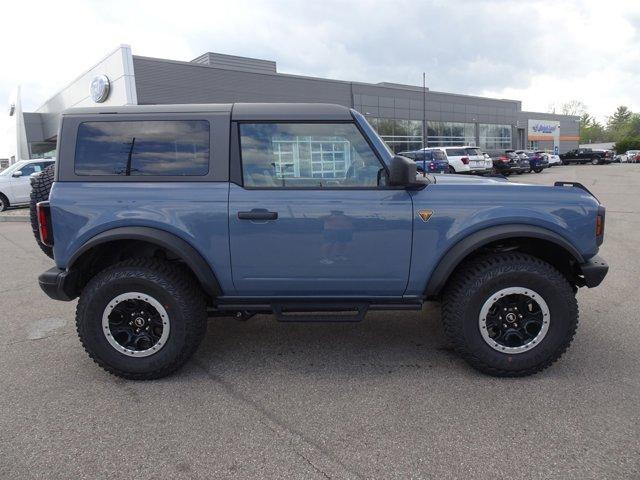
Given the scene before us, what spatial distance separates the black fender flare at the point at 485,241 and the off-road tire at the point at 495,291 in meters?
0.18

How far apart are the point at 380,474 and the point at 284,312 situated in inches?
55.6

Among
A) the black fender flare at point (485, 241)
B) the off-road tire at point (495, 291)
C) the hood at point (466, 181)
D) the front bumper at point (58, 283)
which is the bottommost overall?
the off-road tire at point (495, 291)

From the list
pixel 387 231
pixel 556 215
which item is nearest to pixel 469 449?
pixel 387 231

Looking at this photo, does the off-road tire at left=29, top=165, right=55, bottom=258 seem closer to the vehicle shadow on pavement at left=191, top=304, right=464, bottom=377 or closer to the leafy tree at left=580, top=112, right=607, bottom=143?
the vehicle shadow on pavement at left=191, top=304, right=464, bottom=377

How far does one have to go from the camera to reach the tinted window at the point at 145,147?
3.29m

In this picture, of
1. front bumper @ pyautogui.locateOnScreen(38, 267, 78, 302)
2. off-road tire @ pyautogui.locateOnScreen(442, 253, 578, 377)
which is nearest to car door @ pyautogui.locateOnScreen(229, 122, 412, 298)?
off-road tire @ pyautogui.locateOnScreen(442, 253, 578, 377)

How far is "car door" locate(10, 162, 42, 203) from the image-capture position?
45.6 feet

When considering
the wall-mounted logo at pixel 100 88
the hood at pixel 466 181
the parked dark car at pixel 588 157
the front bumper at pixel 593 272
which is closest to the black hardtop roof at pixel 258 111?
the hood at pixel 466 181

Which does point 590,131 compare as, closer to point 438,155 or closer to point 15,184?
point 438,155

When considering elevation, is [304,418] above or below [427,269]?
below

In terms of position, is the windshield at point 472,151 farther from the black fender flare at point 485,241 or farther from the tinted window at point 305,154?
the tinted window at point 305,154

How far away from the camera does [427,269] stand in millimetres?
3244

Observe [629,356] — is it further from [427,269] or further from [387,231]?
[387,231]

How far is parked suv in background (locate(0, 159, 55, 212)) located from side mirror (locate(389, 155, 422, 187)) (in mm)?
13844
